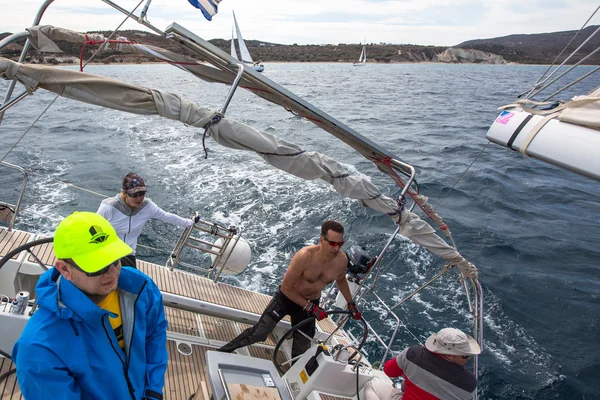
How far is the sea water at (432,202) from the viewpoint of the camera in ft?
19.6

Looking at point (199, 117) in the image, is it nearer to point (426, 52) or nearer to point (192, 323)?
point (192, 323)

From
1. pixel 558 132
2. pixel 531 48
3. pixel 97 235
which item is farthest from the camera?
pixel 531 48

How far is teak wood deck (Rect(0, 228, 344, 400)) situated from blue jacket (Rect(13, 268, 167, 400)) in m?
1.38

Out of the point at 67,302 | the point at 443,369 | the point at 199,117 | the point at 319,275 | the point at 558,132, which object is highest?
the point at 558,132

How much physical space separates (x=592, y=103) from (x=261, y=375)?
7.73ft

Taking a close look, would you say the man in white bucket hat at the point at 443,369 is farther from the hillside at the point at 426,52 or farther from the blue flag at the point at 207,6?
the hillside at the point at 426,52

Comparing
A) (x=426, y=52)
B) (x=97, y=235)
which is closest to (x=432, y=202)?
(x=97, y=235)

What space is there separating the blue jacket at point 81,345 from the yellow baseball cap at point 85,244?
10 centimetres

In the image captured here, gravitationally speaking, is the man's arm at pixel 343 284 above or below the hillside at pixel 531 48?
below

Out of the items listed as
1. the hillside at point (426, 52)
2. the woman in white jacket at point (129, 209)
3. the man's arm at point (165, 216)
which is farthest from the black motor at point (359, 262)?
the hillside at point (426, 52)

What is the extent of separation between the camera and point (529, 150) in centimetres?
232

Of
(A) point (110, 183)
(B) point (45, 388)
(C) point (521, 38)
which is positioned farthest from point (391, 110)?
(C) point (521, 38)

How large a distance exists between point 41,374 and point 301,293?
236 centimetres

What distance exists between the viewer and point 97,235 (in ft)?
5.11
